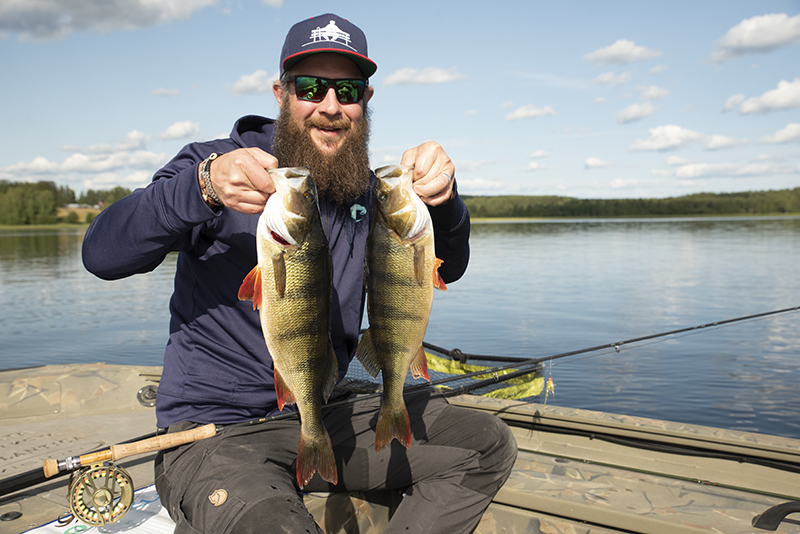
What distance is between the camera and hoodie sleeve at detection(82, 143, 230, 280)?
7.52 feet

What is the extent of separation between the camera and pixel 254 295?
229 centimetres

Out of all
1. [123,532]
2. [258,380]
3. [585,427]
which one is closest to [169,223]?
[258,380]

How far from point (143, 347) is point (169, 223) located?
13.0m

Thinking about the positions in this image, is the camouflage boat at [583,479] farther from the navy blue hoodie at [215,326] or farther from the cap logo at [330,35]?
the cap logo at [330,35]

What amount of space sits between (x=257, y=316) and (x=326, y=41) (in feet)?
4.90

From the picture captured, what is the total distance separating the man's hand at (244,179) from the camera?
2.16m

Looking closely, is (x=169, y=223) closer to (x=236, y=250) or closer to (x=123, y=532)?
(x=236, y=250)

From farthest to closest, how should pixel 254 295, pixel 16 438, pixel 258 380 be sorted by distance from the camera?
pixel 16 438
pixel 258 380
pixel 254 295

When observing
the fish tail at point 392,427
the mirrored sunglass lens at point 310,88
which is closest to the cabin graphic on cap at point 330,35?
the mirrored sunglass lens at point 310,88

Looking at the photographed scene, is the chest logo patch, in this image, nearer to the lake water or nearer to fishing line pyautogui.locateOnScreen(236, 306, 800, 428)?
fishing line pyautogui.locateOnScreen(236, 306, 800, 428)

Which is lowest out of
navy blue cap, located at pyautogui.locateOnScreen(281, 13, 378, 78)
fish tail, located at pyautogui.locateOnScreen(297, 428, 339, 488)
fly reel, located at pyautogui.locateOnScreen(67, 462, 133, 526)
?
fly reel, located at pyautogui.locateOnScreen(67, 462, 133, 526)

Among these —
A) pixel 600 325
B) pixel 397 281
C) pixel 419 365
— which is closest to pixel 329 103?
pixel 397 281

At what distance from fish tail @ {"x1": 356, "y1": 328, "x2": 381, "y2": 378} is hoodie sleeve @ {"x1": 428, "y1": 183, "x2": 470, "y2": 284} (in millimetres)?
575

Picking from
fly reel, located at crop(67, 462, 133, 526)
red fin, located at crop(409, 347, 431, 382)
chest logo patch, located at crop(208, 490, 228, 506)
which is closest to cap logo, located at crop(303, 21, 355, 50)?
red fin, located at crop(409, 347, 431, 382)
